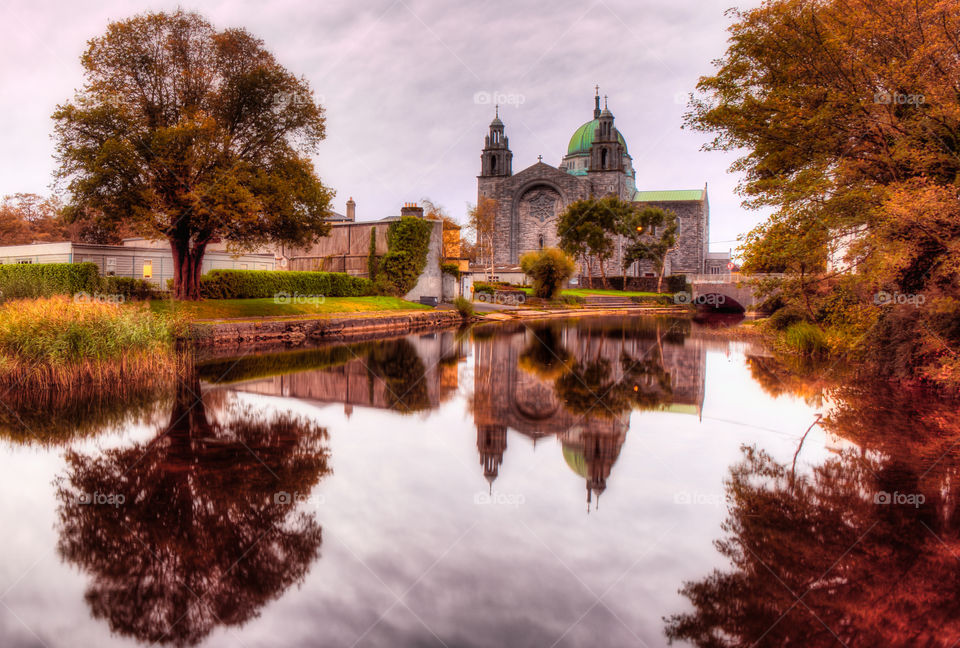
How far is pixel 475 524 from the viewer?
408 centimetres

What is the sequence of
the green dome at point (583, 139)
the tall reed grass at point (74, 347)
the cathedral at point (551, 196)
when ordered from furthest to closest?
the green dome at point (583, 139), the cathedral at point (551, 196), the tall reed grass at point (74, 347)

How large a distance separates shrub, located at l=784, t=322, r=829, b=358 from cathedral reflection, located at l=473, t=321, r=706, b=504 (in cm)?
252

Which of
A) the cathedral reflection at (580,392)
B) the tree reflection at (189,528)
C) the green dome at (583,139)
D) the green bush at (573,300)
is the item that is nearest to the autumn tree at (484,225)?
the green bush at (573,300)

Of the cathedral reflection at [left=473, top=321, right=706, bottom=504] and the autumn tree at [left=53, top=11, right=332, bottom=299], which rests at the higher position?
the autumn tree at [left=53, top=11, right=332, bottom=299]

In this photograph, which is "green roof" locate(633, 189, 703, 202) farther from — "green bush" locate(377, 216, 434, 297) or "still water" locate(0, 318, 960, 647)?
"still water" locate(0, 318, 960, 647)

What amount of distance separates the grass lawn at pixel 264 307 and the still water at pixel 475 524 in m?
11.4

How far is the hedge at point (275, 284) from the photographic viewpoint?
2236 cm

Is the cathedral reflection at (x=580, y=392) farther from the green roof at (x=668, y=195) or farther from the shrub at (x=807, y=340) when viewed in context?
the green roof at (x=668, y=195)

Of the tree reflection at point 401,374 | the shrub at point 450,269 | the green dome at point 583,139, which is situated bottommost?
the tree reflection at point 401,374

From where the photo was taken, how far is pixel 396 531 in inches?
155

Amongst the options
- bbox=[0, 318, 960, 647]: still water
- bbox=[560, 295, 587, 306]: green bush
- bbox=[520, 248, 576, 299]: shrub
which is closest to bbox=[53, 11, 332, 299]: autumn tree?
bbox=[0, 318, 960, 647]: still water

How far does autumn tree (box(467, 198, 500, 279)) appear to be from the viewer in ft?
196

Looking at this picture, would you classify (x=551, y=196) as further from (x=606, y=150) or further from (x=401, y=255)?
(x=401, y=255)

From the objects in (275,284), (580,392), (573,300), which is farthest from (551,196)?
(580,392)
